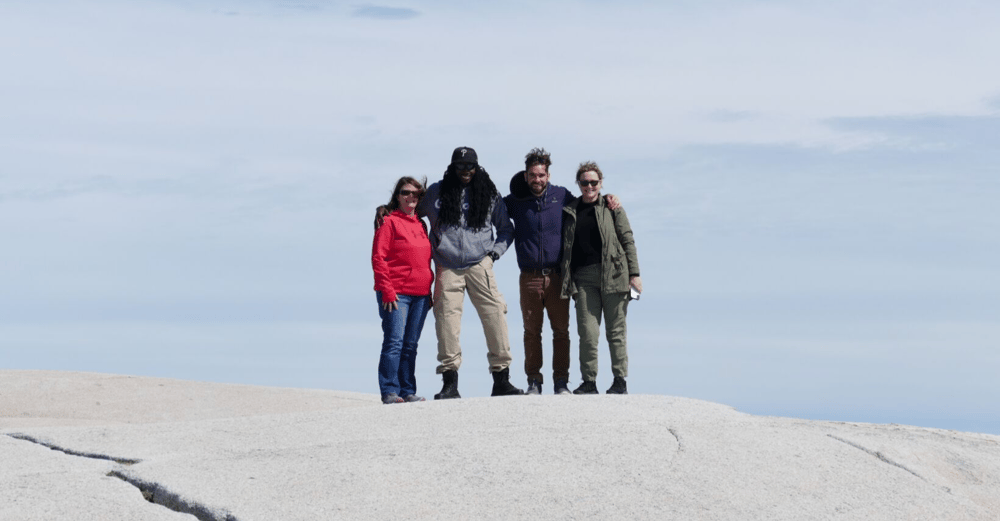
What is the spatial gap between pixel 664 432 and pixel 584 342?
1.80 m

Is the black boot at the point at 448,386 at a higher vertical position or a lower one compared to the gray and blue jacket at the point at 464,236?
lower

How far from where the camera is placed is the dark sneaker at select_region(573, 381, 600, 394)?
8.60 meters

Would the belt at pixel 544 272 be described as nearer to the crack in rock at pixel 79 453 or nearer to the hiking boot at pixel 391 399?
the hiking boot at pixel 391 399

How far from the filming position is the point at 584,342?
28.0 ft

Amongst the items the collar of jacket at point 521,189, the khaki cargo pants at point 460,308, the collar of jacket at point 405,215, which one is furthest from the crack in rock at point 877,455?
the collar of jacket at point 405,215

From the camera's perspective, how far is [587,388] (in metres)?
8.60

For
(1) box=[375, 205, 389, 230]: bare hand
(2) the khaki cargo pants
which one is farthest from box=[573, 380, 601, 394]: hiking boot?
(1) box=[375, 205, 389, 230]: bare hand

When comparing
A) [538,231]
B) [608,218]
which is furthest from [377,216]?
[608,218]

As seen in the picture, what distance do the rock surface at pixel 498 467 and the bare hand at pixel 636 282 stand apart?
3.17 ft

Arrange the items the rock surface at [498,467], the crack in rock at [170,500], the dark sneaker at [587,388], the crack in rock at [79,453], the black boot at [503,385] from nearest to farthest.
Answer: the crack in rock at [170,500], the rock surface at [498,467], the crack in rock at [79,453], the dark sneaker at [587,388], the black boot at [503,385]

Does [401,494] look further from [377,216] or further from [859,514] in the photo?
[377,216]

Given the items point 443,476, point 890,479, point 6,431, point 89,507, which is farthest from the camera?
point 6,431

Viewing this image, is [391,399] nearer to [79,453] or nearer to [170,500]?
[79,453]

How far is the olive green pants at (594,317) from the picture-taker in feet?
27.9
